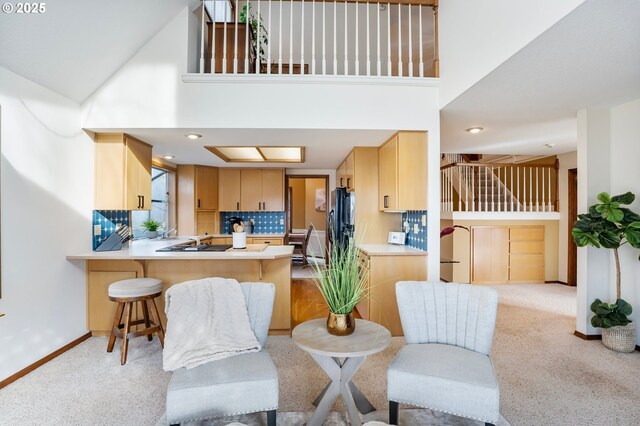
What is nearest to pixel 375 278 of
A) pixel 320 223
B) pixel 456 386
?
pixel 456 386

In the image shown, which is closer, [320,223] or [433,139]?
[433,139]

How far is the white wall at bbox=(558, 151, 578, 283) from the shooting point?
588cm

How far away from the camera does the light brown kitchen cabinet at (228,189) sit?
20.7ft

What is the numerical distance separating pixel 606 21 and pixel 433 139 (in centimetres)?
165

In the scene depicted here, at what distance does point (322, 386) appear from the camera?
2.42 metres

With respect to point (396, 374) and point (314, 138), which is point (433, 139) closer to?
point (314, 138)

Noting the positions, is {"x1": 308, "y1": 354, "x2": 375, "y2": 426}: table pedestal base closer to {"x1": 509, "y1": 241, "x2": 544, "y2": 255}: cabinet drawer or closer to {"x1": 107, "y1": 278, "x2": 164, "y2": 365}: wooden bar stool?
{"x1": 107, "y1": 278, "x2": 164, "y2": 365}: wooden bar stool

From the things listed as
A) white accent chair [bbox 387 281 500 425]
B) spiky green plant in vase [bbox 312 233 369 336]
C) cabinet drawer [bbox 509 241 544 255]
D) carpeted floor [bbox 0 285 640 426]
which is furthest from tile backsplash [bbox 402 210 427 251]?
cabinet drawer [bbox 509 241 544 255]

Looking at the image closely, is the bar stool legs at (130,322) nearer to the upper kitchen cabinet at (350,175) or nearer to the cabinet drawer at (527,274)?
the upper kitchen cabinet at (350,175)

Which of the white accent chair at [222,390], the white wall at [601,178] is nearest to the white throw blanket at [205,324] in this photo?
the white accent chair at [222,390]

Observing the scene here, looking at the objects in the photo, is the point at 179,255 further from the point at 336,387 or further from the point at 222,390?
the point at 336,387

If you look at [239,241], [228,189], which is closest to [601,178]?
[239,241]

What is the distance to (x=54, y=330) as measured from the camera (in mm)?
2953

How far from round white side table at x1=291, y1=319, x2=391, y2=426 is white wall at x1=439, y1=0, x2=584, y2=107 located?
2083 mm
